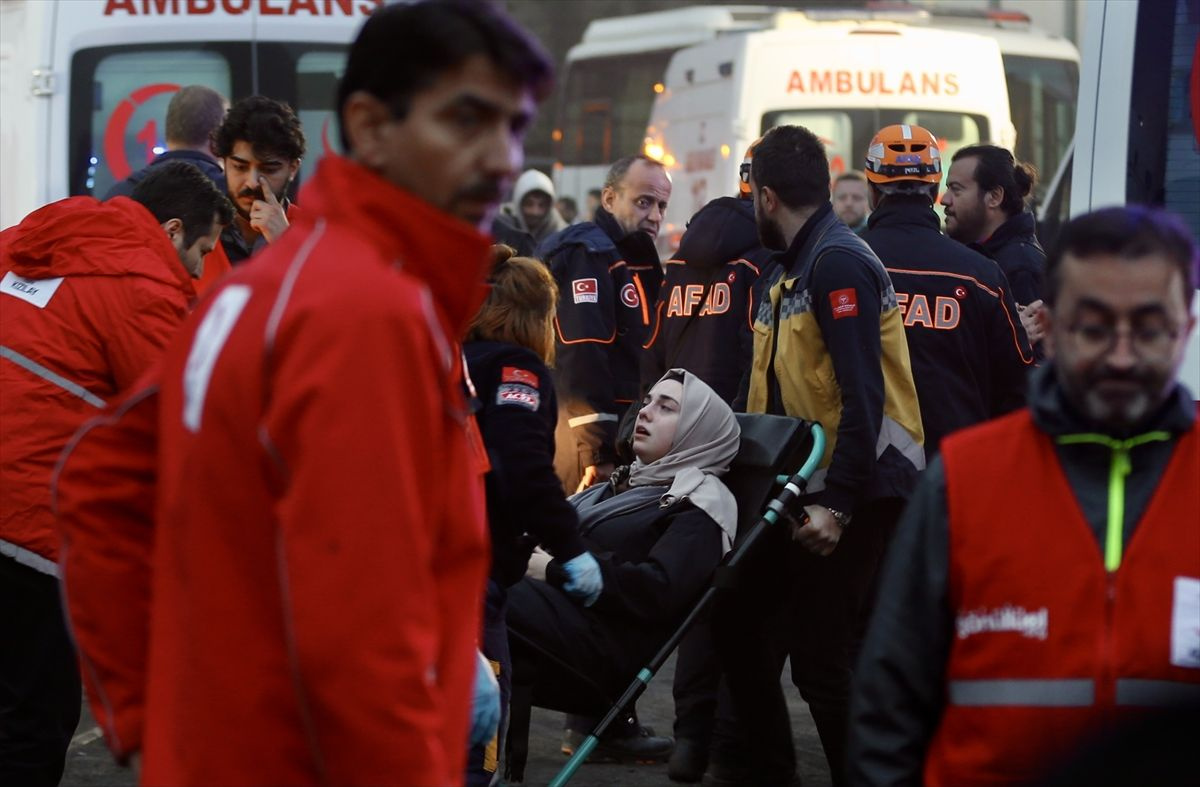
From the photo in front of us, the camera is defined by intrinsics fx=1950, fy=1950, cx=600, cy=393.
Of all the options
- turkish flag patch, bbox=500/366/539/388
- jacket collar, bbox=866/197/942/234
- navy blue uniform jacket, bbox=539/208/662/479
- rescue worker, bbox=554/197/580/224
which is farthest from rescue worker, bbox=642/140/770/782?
rescue worker, bbox=554/197/580/224

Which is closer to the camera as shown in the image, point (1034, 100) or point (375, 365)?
point (375, 365)

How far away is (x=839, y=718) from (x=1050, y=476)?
10.0ft

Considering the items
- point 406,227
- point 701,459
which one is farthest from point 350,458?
point 701,459

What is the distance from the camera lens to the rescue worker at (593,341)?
723 cm

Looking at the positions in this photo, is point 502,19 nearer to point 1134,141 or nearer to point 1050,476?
point 1050,476

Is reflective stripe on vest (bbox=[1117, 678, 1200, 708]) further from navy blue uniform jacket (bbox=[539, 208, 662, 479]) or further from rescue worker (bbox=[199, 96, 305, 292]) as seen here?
navy blue uniform jacket (bbox=[539, 208, 662, 479])

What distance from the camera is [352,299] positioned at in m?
1.89

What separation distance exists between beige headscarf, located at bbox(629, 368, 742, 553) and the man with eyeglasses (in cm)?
278

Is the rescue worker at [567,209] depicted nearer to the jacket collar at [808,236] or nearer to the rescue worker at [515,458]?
the jacket collar at [808,236]

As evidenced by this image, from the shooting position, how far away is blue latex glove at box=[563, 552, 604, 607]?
177 inches

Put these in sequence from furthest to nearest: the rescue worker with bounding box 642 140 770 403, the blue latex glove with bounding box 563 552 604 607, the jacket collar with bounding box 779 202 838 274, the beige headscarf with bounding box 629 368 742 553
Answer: the rescue worker with bounding box 642 140 770 403, the jacket collar with bounding box 779 202 838 274, the beige headscarf with bounding box 629 368 742 553, the blue latex glove with bounding box 563 552 604 607

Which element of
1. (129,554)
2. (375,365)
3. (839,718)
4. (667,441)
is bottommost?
(839,718)

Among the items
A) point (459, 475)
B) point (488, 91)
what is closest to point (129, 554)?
point (459, 475)

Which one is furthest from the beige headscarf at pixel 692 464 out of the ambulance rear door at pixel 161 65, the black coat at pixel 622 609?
the ambulance rear door at pixel 161 65
